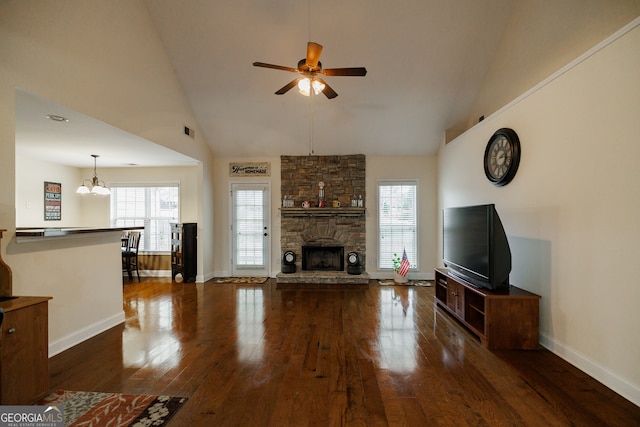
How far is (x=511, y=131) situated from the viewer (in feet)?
11.0

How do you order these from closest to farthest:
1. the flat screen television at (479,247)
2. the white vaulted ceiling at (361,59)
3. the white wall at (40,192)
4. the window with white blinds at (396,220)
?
the flat screen television at (479,247), the white vaulted ceiling at (361,59), the white wall at (40,192), the window with white blinds at (396,220)

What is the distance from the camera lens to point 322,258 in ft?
20.7

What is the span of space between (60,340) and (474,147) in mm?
5691

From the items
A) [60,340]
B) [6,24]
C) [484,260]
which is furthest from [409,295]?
[6,24]

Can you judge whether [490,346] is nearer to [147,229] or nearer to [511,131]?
[511,131]

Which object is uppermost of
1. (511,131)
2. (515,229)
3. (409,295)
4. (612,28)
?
(612,28)

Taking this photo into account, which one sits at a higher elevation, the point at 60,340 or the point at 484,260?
the point at 484,260

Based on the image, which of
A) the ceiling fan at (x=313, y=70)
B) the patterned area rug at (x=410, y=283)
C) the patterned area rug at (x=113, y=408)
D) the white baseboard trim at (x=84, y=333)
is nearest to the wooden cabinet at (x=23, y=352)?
Answer: the patterned area rug at (x=113, y=408)

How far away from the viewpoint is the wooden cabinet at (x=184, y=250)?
18.6 feet

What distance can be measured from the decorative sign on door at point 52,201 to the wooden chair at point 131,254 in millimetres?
1522

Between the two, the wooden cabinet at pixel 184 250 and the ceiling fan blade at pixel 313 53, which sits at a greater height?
the ceiling fan blade at pixel 313 53

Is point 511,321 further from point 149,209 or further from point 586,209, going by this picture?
point 149,209

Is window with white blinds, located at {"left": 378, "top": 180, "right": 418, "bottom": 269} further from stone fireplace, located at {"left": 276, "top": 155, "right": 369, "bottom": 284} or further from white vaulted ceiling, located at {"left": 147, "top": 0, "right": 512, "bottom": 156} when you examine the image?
white vaulted ceiling, located at {"left": 147, "top": 0, "right": 512, "bottom": 156}

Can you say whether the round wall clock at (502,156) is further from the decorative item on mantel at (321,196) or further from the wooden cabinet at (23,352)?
the wooden cabinet at (23,352)
